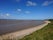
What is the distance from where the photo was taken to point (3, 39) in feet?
8.08

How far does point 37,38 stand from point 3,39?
706mm

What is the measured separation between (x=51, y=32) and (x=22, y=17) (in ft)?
2.61

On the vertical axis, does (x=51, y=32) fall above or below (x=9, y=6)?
below

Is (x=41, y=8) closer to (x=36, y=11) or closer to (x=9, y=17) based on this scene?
(x=36, y=11)

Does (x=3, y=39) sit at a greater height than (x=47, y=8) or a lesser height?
lesser

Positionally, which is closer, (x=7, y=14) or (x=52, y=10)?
(x=7, y=14)

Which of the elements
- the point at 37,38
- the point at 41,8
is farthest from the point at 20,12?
the point at 37,38

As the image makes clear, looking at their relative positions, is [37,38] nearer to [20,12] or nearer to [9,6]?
[20,12]

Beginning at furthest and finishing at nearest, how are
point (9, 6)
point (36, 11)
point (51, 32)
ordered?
point (51, 32) < point (36, 11) < point (9, 6)

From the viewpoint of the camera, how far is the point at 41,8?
2.47 metres

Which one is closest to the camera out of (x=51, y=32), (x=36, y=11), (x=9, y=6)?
(x=9, y=6)

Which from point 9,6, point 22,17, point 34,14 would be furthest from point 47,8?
point 9,6

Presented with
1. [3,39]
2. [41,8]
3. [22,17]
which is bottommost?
[3,39]

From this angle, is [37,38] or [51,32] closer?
[37,38]
